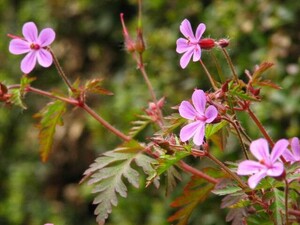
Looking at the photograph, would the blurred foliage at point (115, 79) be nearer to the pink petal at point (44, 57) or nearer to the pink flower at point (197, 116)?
the pink petal at point (44, 57)

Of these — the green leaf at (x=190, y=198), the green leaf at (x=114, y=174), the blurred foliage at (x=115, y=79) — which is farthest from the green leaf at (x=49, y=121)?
the blurred foliage at (x=115, y=79)

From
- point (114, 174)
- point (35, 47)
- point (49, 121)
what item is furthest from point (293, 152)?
point (49, 121)

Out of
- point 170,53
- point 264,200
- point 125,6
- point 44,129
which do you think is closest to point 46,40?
point 44,129

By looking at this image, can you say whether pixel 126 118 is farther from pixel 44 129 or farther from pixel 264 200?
pixel 264 200

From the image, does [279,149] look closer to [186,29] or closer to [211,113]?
[211,113]

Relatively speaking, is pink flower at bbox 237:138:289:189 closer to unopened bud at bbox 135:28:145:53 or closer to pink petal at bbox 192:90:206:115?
pink petal at bbox 192:90:206:115
